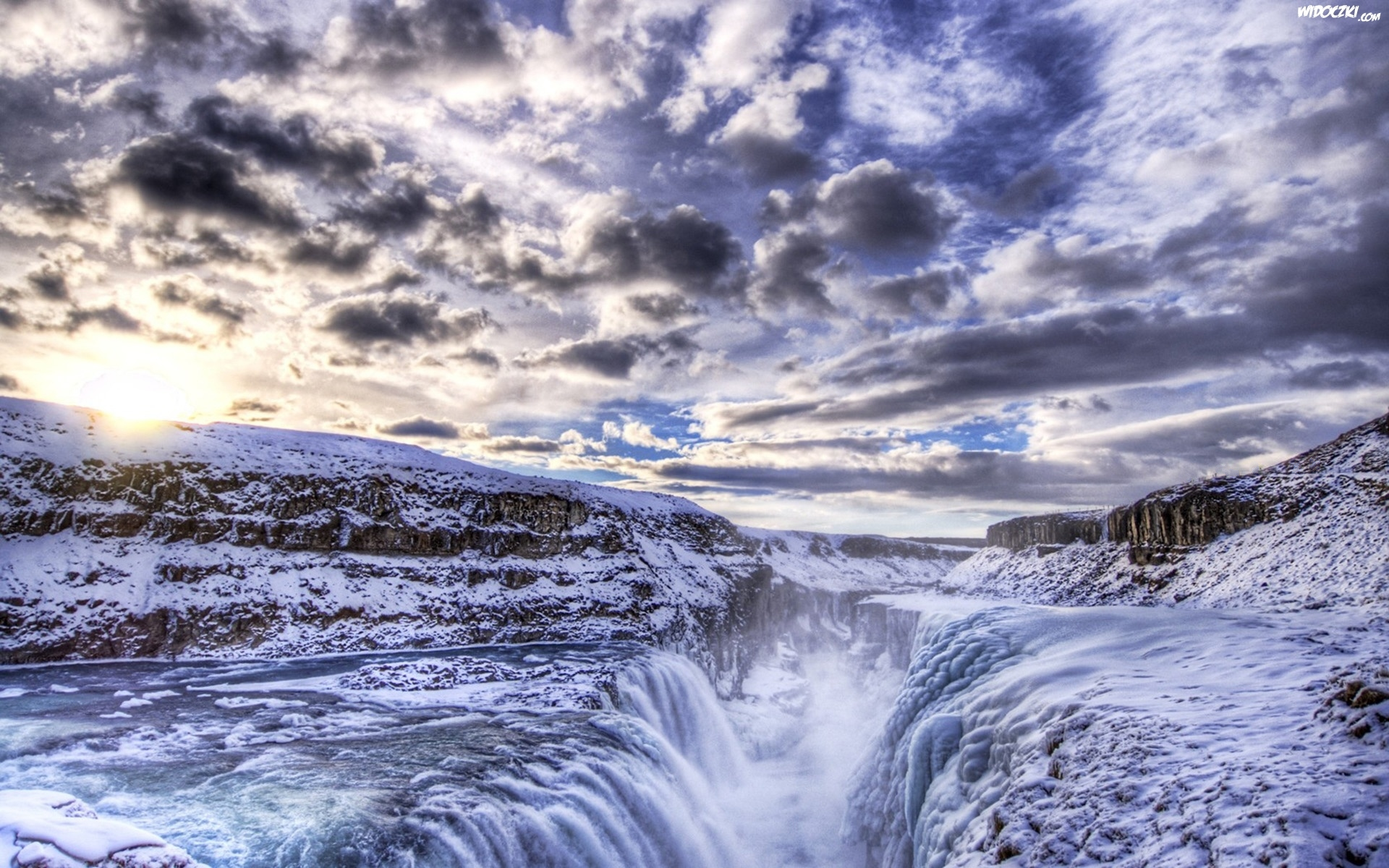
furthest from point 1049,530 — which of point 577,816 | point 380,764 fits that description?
point 380,764

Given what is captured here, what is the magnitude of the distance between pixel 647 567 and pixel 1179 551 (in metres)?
38.1

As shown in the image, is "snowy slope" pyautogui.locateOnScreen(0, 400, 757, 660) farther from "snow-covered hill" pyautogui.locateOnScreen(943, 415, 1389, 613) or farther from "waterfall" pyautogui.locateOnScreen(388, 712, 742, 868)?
"snow-covered hill" pyautogui.locateOnScreen(943, 415, 1389, 613)

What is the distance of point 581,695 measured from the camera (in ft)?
80.0

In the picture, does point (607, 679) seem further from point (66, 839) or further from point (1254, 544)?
point (1254, 544)

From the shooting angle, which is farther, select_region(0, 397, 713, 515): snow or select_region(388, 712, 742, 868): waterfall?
select_region(0, 397, 713, 515): snow

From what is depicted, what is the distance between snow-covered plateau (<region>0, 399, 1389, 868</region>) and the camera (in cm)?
748

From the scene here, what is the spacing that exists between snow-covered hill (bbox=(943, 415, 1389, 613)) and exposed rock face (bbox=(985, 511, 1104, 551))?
0.69m

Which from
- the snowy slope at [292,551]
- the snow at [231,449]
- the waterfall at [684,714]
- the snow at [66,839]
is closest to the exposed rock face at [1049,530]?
the snowy slope at [292,551]

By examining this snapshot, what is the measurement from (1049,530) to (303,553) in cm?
7019

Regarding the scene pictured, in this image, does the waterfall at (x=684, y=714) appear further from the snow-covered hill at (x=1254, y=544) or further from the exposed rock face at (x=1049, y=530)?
the exposed rock face at (x=1049, y=530)

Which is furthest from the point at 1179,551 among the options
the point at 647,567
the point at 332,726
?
the point at 332,726

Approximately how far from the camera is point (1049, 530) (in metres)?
67.1

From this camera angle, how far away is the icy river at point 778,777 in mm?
6660

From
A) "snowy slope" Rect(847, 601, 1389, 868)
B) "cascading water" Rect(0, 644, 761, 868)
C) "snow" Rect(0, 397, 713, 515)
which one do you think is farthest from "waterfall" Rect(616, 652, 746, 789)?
"snow" Rect(0, 397, 713, 515)
